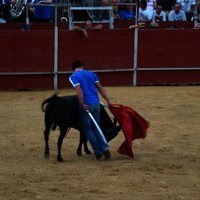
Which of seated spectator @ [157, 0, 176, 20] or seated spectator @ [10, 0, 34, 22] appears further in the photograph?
seated spectator @ [157, 0, 176, 20]

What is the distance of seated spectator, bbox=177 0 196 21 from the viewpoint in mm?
20812

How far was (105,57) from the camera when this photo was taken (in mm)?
17375

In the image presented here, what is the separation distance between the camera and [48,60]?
16.8 metres

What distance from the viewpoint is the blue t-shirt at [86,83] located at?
8844mm

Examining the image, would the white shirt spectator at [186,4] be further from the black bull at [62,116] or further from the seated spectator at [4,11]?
the black bull at [62,116]

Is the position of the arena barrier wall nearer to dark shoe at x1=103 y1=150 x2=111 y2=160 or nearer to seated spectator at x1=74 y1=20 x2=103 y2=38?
seated spectator at x1=74 y1=20 x2=103 y2=38

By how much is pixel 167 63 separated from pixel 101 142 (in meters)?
9.42

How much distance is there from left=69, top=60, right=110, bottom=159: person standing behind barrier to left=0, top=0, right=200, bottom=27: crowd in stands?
27.4 feet

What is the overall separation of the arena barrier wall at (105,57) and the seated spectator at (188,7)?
2.90 m

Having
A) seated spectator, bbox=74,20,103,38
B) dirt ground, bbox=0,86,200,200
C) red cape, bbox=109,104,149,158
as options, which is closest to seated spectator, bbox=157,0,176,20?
seated spectator, bbox=74,20,103,38

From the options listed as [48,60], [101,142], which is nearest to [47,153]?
[101,142]

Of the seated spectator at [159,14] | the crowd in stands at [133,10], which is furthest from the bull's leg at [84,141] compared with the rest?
the seated spectator at [159,14]

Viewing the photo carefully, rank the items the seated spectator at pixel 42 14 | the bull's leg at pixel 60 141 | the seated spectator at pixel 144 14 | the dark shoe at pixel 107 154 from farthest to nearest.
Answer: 1. the seated spectator at pixel 144 14
2. the seated spectator at pixel 42 14
3. the dark shoe at pixel 107 154
4. the bull's leg at pixel 60 141

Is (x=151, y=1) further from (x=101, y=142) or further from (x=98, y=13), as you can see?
(x=101, y=142)
